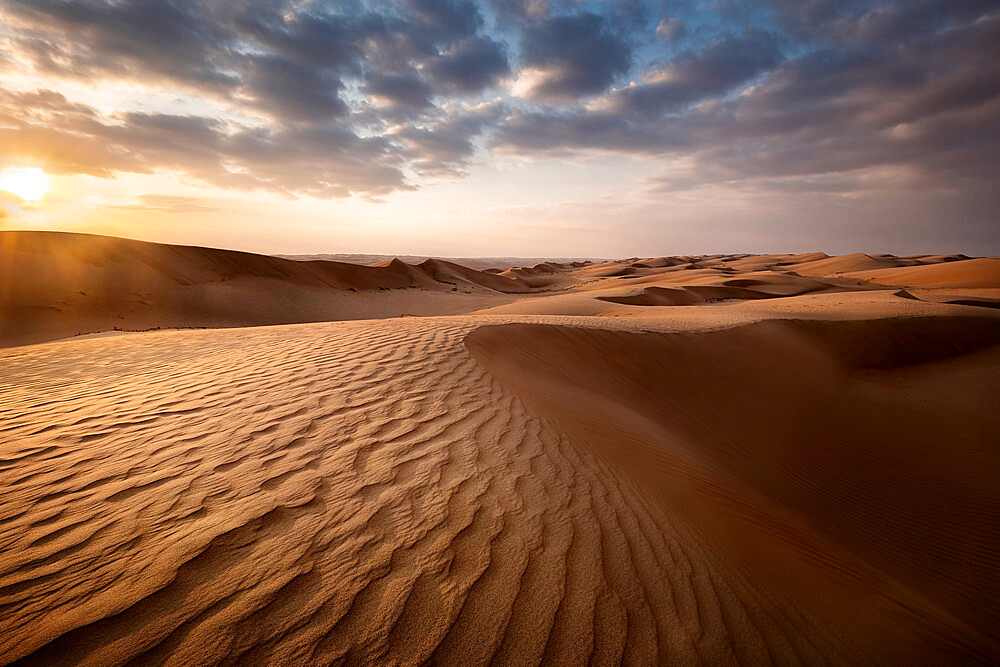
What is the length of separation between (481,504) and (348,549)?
75cm

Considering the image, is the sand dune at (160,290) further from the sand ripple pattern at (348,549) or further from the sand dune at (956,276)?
the sand dune at (956,276)

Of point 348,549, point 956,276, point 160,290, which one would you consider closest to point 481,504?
point 348,549

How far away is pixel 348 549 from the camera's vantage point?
2021 mm

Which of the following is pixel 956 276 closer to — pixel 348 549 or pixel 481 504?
pixel 481 504

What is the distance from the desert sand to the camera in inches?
66.5

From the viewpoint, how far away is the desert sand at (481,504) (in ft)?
5.54

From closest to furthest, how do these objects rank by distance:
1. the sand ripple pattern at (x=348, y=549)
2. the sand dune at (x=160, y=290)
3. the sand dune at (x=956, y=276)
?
1. the sand ripple pattern at (x=348, y=549)
2. the sand dune at (x=160, y=290)
3. the sand dune at (x=956, y=276)

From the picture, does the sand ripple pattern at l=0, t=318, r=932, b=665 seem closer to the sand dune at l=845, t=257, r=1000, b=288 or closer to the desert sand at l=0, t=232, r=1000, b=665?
the desert sand at l=0, t=232, r=1000, b=665

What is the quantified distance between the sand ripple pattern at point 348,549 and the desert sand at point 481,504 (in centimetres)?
1

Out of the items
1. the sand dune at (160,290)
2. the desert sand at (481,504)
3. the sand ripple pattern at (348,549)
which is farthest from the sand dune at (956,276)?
the sand ripple pattern at (348,549)

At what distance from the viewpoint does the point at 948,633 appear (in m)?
2.46

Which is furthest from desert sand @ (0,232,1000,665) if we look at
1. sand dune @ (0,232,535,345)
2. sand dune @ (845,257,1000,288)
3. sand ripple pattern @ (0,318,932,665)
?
sand dune @ (845,257,1000,288)

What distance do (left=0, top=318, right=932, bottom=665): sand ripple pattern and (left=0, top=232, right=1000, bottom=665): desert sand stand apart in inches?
0.5

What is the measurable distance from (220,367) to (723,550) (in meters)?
5.70
